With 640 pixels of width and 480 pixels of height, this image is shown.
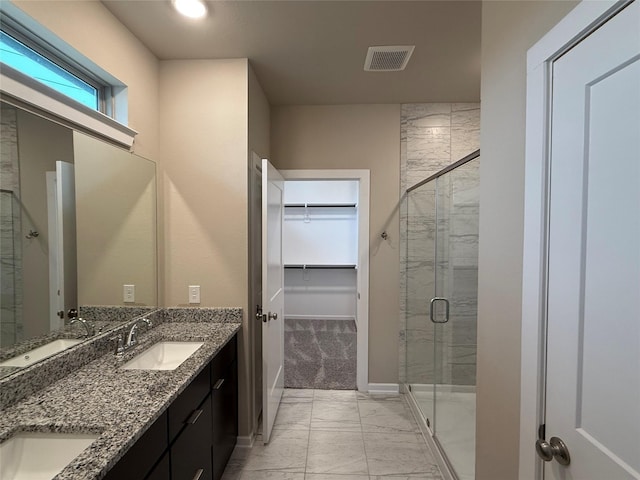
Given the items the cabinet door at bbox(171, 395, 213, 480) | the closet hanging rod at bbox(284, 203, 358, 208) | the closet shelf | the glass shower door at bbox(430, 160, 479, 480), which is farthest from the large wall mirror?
the closet shelf

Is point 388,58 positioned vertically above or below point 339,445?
above

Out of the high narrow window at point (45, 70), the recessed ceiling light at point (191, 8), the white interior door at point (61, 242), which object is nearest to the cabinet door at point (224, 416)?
the white interior door at point (61, 242)

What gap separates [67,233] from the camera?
145cm

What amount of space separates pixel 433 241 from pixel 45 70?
2640 millimetres

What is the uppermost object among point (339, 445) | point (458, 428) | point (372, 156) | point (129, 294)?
point (372, 156)

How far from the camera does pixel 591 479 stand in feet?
2.59

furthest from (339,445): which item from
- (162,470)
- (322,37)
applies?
(322,37)

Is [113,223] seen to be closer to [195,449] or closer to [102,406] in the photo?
[102,406]

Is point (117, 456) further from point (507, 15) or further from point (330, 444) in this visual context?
point (507, 15)

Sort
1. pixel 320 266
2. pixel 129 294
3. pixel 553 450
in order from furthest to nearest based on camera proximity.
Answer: pixel 320 266 < pixel 129 294 < pixel 553 450

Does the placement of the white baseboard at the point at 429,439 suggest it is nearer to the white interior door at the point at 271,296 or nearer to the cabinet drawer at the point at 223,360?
the white interior door at the point at 271,296

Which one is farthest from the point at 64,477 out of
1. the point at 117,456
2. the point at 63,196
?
the point at 63,196

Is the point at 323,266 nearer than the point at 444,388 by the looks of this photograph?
No

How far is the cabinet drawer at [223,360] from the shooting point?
1743mm
